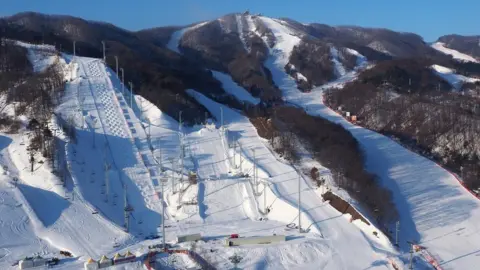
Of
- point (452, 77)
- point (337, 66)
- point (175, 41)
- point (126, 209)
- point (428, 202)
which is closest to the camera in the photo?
point (126, 209)

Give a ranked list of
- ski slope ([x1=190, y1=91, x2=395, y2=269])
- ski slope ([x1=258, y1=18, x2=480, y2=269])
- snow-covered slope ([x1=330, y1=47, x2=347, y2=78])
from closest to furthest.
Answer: ski slope ([x1=190, y1=91, x2=395, y2=269]) < ski slope ([x1=258, y1=18, x2=480, y2=269]) < snow-covered slope ([x1=330, y1=47, x2=347, y2=78])

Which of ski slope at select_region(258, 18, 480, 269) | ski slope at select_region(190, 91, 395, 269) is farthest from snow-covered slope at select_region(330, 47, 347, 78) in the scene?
ski slope at select_region(190, 91, 395, 269)

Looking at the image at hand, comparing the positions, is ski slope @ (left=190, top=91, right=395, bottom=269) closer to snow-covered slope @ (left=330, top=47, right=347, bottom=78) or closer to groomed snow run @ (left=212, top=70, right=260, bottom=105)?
groomed snow run @ (left=212, top=70, right=260, bottom=105)

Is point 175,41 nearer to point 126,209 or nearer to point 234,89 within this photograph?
point 234,89

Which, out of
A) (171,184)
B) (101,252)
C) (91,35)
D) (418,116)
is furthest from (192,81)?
(91,35)

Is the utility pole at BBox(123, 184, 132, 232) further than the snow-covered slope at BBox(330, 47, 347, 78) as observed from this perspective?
No

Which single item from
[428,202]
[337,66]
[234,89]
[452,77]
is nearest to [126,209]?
[428,202]

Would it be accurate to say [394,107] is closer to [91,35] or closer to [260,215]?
[260,215]
